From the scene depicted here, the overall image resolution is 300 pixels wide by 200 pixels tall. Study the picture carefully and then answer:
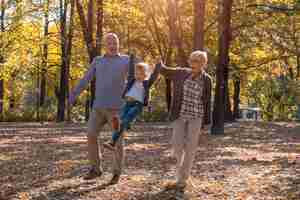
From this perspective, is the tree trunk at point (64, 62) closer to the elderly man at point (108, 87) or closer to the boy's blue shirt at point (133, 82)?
the elderly man at point (108, 87)

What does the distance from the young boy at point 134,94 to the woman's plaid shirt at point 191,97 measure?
49 centimetres

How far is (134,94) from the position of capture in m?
7.54

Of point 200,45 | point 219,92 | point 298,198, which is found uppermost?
point 200,45

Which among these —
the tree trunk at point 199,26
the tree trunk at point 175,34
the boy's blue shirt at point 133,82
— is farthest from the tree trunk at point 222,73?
the boy's blue shirt at point 133,82

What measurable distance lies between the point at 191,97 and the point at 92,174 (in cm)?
198

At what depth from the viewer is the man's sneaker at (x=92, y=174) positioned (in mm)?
8086

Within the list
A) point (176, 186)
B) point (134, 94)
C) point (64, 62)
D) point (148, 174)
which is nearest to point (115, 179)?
point (176, 186)

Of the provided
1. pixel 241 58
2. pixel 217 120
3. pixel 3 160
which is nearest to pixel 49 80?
pixel 241 58

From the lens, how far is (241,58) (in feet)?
111

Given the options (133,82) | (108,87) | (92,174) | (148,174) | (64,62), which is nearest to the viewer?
(133,82)

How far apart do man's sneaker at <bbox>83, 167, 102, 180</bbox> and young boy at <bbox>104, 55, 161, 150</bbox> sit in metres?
0.68

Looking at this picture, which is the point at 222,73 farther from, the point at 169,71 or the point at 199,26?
the point at 169,71

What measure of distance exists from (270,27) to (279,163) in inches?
763

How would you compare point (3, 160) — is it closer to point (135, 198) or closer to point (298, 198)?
point (135, 198)
